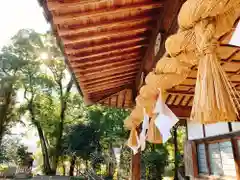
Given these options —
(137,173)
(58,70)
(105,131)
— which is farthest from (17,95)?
(137,173)

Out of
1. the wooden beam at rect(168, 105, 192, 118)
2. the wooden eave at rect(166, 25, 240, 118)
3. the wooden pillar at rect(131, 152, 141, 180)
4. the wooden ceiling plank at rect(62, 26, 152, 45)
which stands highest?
Result: the wooden ceiling plank at rect(62, 26, 152, 45)

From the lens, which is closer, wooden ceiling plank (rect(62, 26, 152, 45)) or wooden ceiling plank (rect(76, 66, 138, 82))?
wooden ceiling plank (rect(62, 26, 152, 45))

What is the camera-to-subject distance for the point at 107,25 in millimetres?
1710

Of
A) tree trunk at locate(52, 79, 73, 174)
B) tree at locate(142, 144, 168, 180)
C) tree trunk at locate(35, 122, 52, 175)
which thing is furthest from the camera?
tree trunk at locate(52, 79, 73, 174)

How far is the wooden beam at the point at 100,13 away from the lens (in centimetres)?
144

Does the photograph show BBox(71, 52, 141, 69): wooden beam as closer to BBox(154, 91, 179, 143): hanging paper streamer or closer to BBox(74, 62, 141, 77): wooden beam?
BBox(74, 62, 141, 77): wooden beam

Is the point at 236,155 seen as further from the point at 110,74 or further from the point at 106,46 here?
the point at 106,46

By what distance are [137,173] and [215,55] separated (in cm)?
257

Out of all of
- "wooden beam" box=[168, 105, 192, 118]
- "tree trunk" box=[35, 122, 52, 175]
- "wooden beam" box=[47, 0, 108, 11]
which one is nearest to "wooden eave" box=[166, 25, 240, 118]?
"wooden beam" box=[168, 105, 192, 118]

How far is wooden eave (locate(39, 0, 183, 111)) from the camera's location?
4.79 ft

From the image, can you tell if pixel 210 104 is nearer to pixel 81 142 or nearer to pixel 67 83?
pixel 81 142

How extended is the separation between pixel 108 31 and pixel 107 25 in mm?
101

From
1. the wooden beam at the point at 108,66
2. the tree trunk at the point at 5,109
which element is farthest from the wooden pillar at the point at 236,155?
the tree trunk at the point at 5,109

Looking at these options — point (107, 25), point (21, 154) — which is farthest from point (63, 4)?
point (21, 154)
